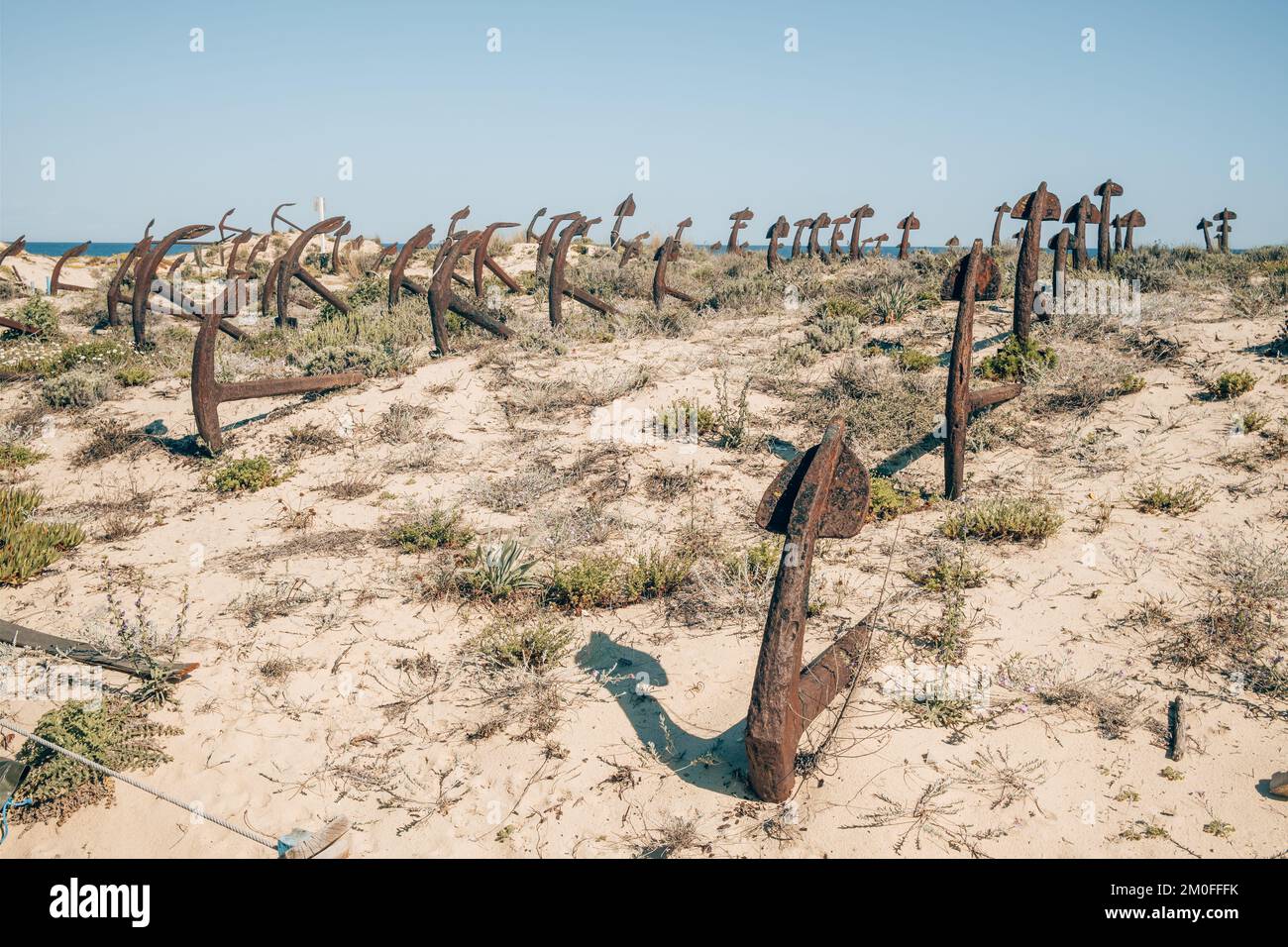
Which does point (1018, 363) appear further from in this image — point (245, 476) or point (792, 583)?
point (245, 476)

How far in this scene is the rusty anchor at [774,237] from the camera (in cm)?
1563

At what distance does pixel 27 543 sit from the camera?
551 centimetres

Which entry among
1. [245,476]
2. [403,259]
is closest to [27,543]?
[245,476]

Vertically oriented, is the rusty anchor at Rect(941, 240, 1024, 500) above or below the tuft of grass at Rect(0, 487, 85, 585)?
above

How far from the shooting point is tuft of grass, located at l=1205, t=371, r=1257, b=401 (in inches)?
257

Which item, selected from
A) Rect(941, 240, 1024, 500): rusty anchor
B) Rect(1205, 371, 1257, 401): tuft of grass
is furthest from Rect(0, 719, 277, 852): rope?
Rect(1205, 371, 1257, 401): tuft of grass

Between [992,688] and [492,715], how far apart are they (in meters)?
2.63

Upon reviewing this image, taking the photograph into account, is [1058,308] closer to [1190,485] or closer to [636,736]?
[1190,485]

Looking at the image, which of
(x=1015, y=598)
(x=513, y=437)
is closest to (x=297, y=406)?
(x=513, y=437)

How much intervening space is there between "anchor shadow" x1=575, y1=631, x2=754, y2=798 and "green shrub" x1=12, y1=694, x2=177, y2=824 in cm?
229

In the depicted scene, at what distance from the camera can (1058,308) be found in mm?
9242

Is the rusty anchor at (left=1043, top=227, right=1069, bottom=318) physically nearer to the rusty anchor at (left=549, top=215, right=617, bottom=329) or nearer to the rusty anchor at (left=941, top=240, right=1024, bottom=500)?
the rusty anchor at (left=941, top=240, right=1024, bottom=500)

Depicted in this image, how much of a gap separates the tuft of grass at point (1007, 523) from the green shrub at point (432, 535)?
367 centimetres

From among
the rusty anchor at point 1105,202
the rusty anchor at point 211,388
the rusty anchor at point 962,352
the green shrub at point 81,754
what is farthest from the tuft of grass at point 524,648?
the rusty anchor at point 1105,202
